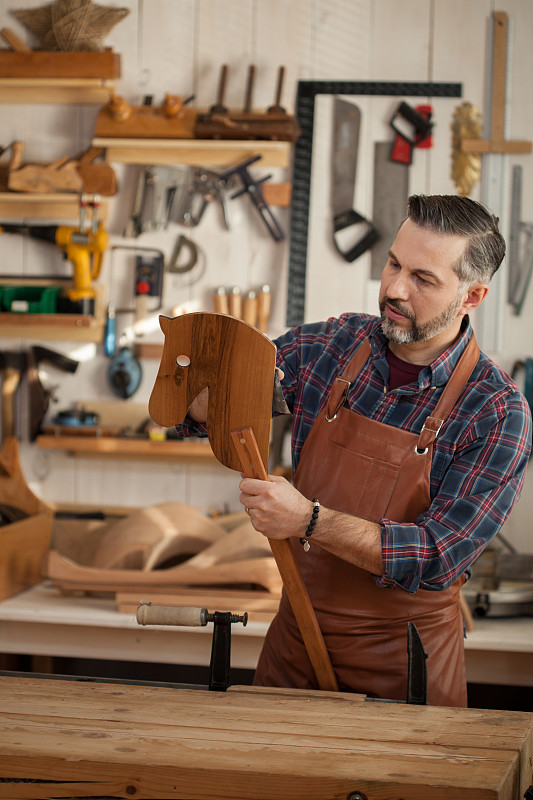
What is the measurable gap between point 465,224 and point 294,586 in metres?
0.79

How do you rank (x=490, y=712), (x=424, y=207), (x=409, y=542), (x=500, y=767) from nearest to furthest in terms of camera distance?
(x=500, y=767), (x=490, y=712), (x=409, y=542), (x=424, y=207)

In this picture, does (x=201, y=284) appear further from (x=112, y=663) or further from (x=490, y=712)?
(x=490, y=712)

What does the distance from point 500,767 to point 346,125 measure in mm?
2607

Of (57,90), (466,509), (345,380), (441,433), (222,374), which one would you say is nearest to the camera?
(222,374)

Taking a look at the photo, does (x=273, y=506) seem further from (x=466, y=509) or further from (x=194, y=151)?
(x=194, y=151)

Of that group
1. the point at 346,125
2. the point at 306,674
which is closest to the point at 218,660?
the point at 306,674

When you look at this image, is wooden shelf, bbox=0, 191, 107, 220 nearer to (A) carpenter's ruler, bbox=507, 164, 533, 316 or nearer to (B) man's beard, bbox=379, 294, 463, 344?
(A) carpenter's ruler, bbox=507, 164, 533, 316

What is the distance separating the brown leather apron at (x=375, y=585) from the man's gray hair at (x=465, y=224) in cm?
17

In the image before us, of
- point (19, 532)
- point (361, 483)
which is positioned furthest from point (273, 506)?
point (19, 532)

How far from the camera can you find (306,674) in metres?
1.71

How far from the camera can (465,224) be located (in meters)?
1.61

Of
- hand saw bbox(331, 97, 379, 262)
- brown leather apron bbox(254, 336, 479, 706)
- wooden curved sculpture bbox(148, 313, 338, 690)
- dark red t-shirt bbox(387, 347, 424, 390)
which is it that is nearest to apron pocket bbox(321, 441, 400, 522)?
brown leather apron bbox(254, 336, 479, 706)

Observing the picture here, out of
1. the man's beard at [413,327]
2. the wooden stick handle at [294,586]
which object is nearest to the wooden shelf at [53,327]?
the man's beard at [413,327]

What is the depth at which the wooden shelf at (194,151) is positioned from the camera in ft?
10.1
